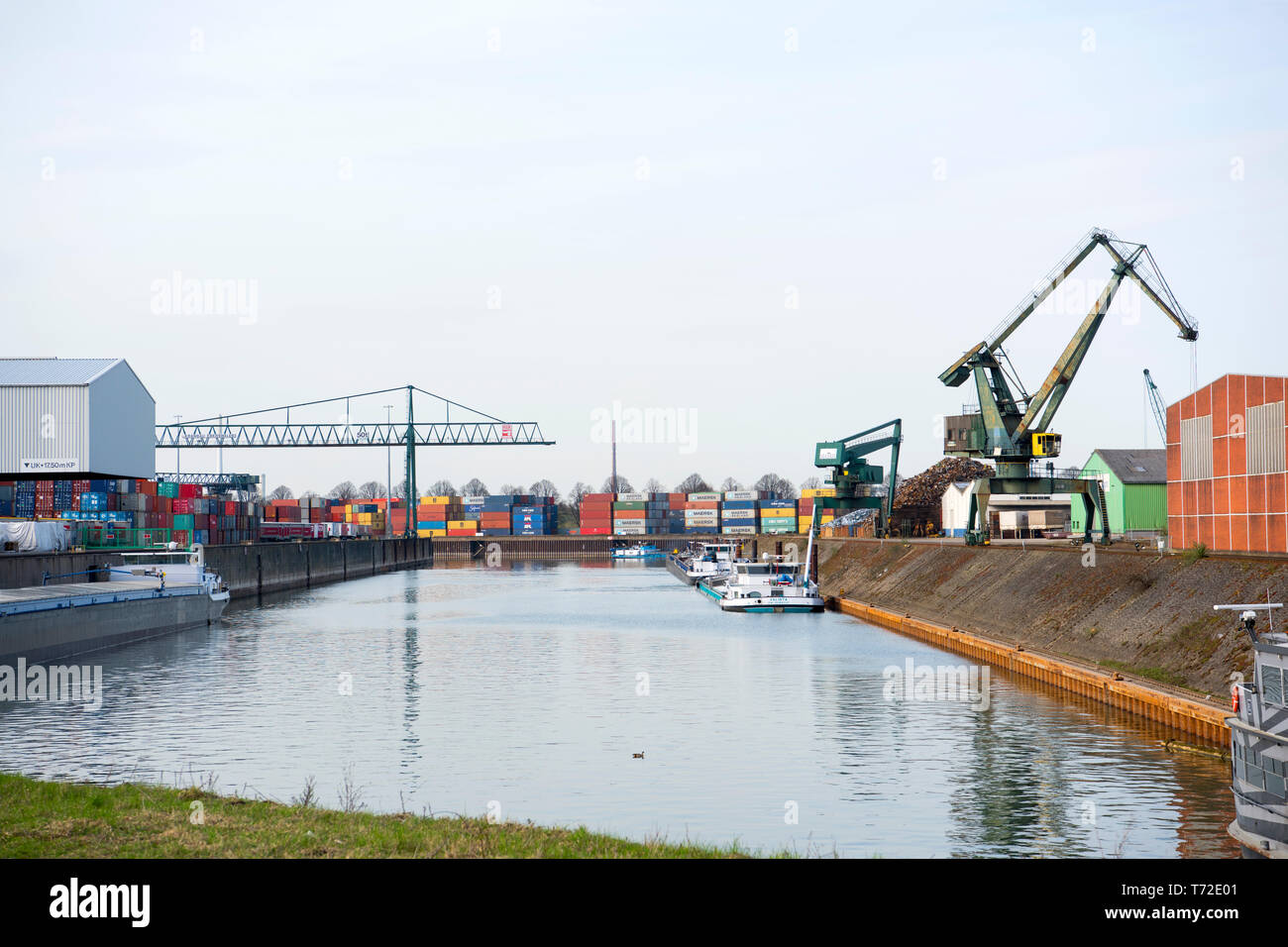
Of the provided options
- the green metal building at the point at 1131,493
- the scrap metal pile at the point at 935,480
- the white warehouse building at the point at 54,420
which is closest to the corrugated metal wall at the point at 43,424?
the white warehouse building at the point at 54,420

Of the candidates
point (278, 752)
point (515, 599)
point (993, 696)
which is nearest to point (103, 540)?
point (515, 599)

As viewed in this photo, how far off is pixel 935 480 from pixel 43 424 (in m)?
136

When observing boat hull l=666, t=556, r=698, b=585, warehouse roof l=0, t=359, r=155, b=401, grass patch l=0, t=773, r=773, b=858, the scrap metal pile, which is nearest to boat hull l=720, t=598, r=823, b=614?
boat hull l=666, t=556, r=698, b=585

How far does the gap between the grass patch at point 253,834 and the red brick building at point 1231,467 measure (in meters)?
33.0

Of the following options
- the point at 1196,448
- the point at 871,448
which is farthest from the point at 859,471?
the point at 1196,448

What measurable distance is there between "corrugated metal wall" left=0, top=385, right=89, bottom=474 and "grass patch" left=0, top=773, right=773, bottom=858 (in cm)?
5990

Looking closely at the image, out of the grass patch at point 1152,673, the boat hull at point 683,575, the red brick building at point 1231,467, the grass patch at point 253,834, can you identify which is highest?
the red brick building at point 1231,467

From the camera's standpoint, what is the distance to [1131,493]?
81.2 metres

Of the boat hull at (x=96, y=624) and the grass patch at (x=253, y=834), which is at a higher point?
the grass patch at (x=253, y=834)

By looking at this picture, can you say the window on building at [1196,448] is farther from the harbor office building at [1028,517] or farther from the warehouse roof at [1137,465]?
the harbor office building at [1028,517]

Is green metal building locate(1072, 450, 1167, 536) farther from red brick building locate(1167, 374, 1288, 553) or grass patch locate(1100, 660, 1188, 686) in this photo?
grass patch locate(1100, 660, 1188, 686)

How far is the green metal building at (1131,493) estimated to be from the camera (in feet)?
267

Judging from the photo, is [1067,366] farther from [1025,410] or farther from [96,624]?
[96,624]
